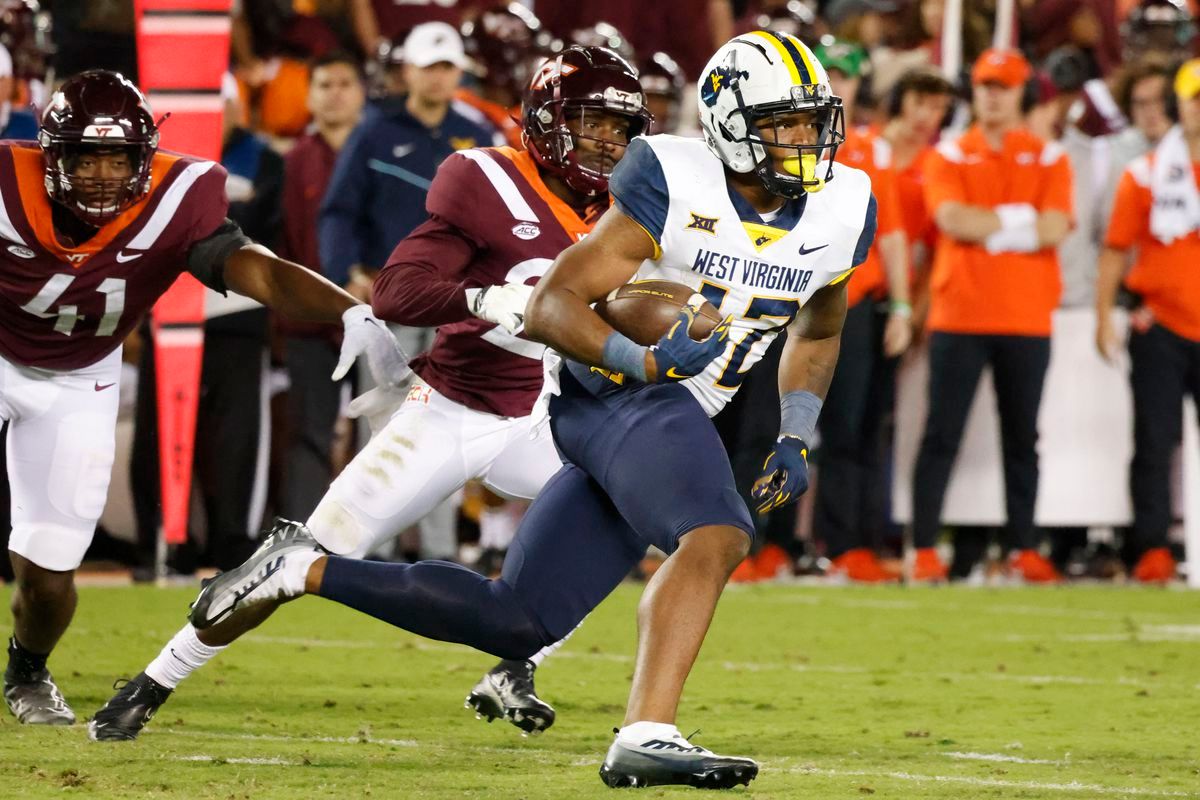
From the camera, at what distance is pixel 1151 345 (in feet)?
30.4

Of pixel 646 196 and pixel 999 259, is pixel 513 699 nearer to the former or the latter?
pixel 646 196

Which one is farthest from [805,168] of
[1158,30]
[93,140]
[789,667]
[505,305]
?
[1158,30]

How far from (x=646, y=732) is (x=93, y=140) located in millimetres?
2113

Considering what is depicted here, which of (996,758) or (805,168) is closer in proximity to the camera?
(805,168)

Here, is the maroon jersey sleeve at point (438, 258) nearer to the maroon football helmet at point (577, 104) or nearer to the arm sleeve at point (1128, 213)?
the maroon football helmet at point (577, 104)

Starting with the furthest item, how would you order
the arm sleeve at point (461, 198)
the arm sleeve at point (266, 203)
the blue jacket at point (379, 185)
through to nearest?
the arm sleeve at point (266, 203) → the blue jacket at point (379, 185) → the arm sleeve at point (461, 198)

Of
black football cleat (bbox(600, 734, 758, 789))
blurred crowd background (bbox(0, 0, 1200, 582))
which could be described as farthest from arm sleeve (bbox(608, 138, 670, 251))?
blurred crowd background (bbox(0, 0, 1200, 582))

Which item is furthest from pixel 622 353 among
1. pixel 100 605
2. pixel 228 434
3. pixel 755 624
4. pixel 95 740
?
pixel 228 434

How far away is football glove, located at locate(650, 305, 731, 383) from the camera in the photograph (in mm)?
4059

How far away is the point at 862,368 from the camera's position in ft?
30.0

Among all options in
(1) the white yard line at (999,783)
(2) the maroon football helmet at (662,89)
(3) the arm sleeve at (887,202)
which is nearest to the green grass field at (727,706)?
(1) the white yard line at (999,783)

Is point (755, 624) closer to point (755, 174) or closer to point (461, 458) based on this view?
point (461, 458)

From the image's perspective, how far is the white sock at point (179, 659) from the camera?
192 inches

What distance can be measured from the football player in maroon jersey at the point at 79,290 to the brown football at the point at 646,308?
89cm
